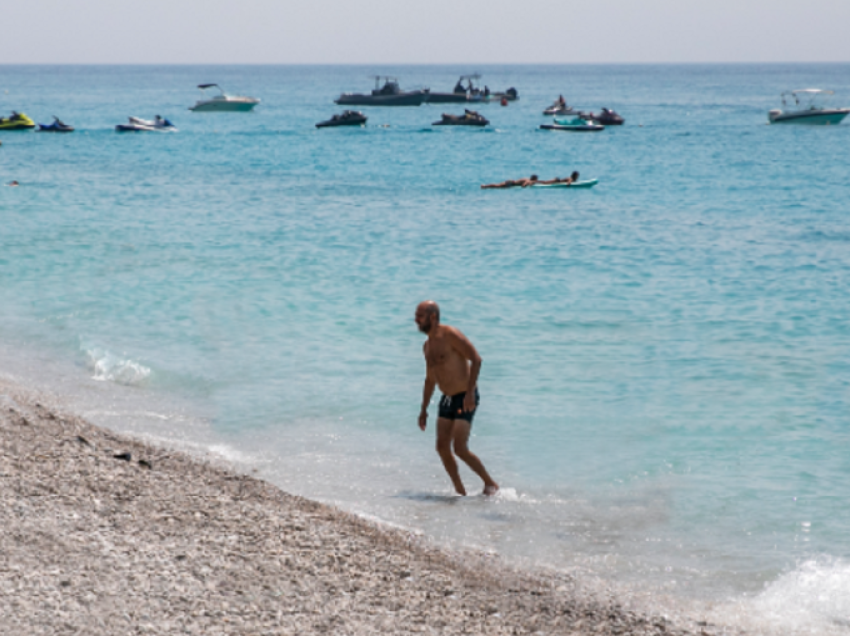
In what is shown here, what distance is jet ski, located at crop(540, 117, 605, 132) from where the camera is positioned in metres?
60.3

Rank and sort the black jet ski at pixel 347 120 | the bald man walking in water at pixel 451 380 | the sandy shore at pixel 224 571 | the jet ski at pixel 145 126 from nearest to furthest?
the sandy shore at pixel 224 571 → the bald man walking in water at pixel 451 380 → the jet ski at pixel 145 126 → the black jet ski at pixel 347 120

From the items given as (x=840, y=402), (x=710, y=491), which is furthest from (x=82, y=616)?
(x=840, y=402)

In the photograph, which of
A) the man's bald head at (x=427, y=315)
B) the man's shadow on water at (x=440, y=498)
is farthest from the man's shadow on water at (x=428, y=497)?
the man's bald head at (x=427, y=315)

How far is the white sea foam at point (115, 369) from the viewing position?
1193 cm

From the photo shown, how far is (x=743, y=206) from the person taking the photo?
92.3 ft

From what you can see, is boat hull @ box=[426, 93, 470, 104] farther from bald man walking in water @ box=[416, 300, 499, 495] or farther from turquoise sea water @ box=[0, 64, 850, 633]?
bald man walking in water @ box=[416, 300, 499, 495]

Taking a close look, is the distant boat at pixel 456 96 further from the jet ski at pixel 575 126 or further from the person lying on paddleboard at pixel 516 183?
the person lying on paddleboard at pixel 516 183

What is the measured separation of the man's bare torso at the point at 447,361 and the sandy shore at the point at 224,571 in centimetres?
136

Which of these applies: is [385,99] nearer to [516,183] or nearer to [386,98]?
[386,98]

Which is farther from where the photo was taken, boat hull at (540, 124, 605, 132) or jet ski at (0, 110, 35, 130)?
boat hull at (540, 124, 605, 132)

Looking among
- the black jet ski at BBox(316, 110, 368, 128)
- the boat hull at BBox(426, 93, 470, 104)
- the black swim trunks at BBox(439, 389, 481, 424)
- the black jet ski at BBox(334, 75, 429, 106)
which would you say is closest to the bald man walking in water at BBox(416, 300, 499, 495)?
the black swim trunks at BBox(439, 389, 481, 424)

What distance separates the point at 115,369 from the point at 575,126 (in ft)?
172

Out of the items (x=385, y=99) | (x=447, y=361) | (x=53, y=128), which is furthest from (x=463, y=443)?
(x=385, y=99)

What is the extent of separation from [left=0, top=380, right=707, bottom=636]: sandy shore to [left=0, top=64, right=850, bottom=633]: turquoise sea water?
2.82 ft
